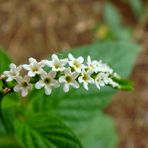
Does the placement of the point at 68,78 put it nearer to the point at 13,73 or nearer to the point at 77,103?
the point at 13,73

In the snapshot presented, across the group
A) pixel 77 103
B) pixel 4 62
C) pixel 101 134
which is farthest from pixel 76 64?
pixel 101 134

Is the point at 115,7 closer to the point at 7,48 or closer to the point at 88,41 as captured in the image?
the point at 88,41

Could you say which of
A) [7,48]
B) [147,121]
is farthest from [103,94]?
[7,48]

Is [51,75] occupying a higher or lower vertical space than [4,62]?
lower

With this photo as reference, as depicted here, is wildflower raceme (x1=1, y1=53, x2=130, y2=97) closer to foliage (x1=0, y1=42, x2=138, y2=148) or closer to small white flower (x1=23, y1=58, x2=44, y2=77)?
small white flower (x1=23, y1=58, x2=44, y2=77)

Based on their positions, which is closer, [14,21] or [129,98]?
[129,98]

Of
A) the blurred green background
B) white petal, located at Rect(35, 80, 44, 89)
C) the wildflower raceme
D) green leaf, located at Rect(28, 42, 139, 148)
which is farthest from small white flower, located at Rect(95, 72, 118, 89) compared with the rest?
the blurred green background
